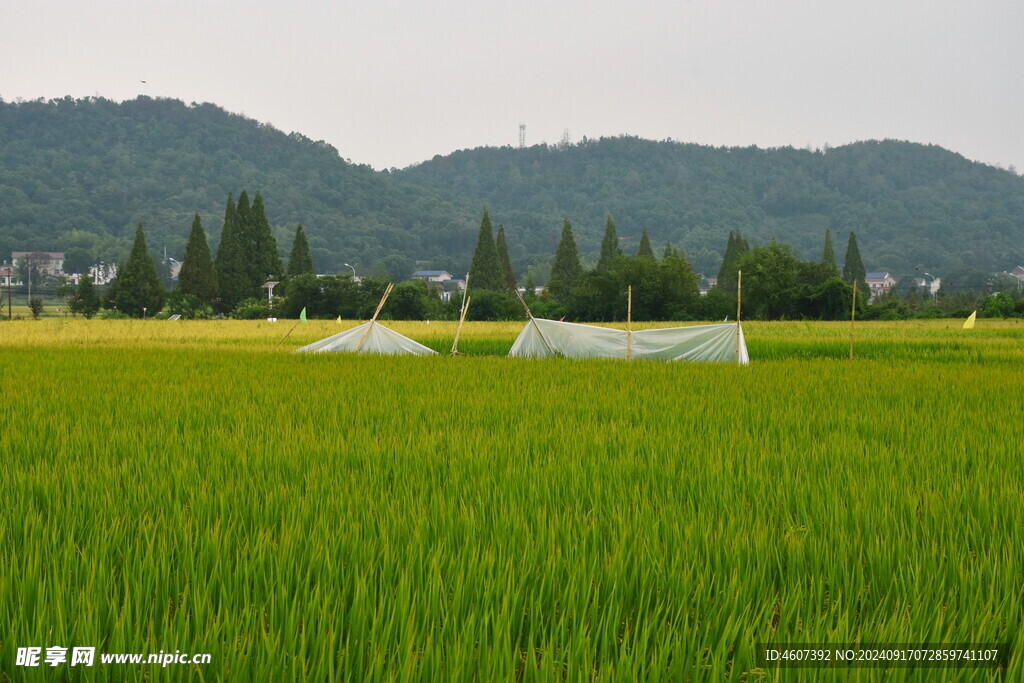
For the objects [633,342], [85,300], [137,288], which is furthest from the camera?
[137,288]

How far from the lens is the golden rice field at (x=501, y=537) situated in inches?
73.7

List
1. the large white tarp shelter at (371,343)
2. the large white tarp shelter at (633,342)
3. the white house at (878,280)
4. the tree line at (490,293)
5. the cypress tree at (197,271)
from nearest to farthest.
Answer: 1. the large white tarp shelter at (633,342)
2. the large white tarp shelter at (371,343)
3. the tree line at (490,293)
4. the cypress tree at (197,271)
5. the white house at (878,280)

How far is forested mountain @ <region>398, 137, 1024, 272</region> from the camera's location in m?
152

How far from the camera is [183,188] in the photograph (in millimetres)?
146500

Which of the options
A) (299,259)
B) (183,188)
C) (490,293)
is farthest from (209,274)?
(183,188)

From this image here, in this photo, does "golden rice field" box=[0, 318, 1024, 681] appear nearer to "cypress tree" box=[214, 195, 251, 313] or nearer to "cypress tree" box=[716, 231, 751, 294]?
"cypress tree" box=[214, 195, 251, 313]

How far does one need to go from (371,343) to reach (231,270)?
4428 cm

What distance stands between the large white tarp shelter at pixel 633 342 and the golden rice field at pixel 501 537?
22.7ft

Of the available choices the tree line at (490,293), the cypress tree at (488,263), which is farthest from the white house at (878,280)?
the cypress tree at (488,263)

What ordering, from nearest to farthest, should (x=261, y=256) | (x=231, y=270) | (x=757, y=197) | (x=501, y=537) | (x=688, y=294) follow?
(x=501, y=537)
(x=688, y=294)
(x=231, y=270)
(x=261, y=256)
(x=757, y=197)

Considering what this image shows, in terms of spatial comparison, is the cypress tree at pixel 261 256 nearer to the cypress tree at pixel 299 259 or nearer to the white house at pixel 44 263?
the cypress tree at pixel 299 259

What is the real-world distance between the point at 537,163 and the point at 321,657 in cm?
19961

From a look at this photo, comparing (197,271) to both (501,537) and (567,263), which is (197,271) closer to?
(567,263)

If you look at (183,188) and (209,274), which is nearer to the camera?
(209,274)
